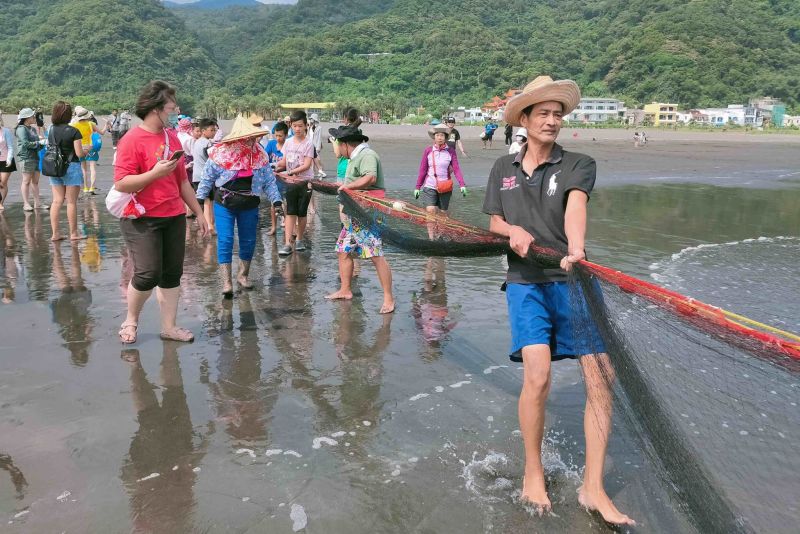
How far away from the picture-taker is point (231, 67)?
498ft

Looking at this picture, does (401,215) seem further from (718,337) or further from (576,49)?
(576,49)

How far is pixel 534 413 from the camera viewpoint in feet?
10.7

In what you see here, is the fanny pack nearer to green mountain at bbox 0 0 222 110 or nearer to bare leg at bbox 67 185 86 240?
bare leg at bbox 67 185 86 240

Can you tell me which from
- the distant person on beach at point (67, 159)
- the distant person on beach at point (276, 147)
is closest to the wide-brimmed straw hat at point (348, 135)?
the distant person on beach at point (276, 147)

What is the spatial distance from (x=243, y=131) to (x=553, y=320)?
432cm

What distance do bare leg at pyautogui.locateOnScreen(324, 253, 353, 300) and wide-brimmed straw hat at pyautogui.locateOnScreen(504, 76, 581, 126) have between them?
3.63m

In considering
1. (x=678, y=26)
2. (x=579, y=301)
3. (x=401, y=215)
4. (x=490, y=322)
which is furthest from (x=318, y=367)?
(x=678, y=26)

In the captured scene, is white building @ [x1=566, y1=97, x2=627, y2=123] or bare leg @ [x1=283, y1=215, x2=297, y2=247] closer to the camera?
bare leg @ [x1=283, y1=215, x2=297, y2=247]

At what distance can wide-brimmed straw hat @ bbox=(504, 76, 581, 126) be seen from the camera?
3.28 m

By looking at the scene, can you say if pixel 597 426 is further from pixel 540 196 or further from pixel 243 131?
pixel 243 131

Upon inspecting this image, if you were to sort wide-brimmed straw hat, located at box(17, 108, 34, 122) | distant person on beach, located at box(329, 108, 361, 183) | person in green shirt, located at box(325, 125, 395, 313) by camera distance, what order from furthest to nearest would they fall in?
wide-brimmed straw hat, located at box(17, 108, 34, 122), distant person on beach, located at box(329, 108, 361, 183), person in green shirt, located at box(325, 125, 395, 313)

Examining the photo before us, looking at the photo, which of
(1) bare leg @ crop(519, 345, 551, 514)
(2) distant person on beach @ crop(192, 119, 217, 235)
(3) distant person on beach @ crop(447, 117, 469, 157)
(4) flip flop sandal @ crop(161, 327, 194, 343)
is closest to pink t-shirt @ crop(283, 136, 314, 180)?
(2) distant person on beach @ crop(192, 119, 217, 235)

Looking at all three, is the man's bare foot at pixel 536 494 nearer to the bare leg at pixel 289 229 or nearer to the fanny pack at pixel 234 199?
the fanny pack at pixel 234 199

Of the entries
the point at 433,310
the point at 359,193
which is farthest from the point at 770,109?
the point at 359,193
